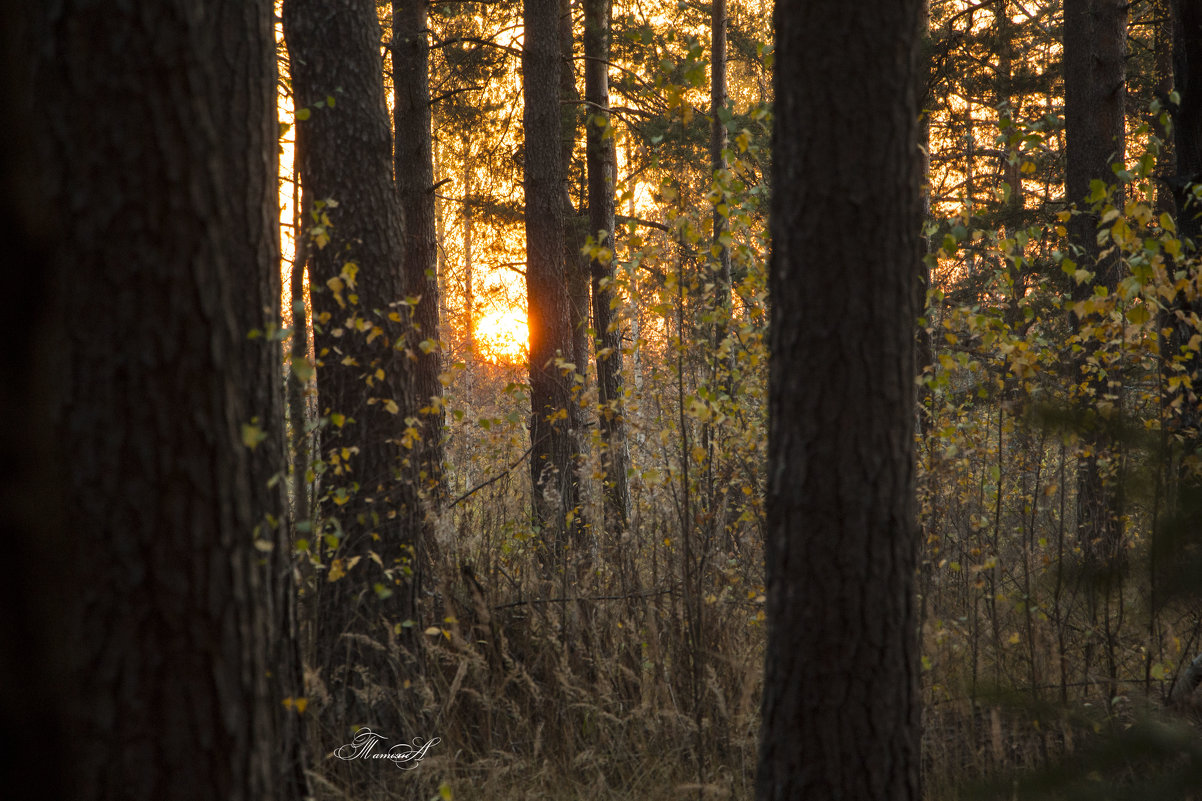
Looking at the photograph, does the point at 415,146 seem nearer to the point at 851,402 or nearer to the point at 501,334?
the point at 851,402

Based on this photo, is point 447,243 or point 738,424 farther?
point 447,243

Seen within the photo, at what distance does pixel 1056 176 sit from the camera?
44.5 ft

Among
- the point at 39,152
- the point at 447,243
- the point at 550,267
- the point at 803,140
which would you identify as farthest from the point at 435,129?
the point at 39,152

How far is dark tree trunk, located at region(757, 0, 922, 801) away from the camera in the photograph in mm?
2547

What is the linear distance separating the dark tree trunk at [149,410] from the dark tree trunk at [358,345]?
8.01ft

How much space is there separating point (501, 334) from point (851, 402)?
14474 mm

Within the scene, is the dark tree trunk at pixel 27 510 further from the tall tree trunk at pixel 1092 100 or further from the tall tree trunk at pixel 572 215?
the tall tree trunk at pixel 572 215

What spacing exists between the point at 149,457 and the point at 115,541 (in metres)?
0.16

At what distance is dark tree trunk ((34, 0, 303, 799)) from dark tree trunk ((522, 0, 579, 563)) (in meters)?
6.12


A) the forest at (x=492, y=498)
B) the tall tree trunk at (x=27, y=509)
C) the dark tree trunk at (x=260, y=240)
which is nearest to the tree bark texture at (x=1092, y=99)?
the forest at (x=492, y=498)

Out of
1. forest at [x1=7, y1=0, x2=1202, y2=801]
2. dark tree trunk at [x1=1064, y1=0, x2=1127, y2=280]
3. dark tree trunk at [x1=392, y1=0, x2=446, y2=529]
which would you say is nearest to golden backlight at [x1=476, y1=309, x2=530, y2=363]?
dark tree trunk at [x1=392, y1=0, x2=446, y2=529]

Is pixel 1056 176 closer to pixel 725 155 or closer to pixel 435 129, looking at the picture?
pixel 435 129

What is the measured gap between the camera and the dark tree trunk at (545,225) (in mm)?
8039

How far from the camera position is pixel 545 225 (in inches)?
322
